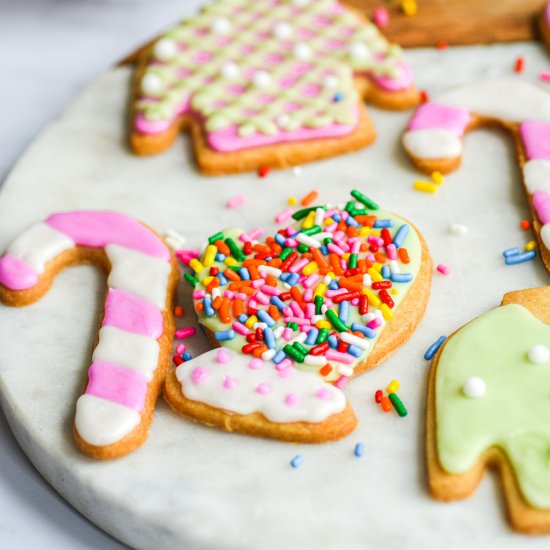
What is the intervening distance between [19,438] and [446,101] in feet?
5.22

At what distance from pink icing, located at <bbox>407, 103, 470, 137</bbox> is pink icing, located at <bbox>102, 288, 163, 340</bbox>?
102cm

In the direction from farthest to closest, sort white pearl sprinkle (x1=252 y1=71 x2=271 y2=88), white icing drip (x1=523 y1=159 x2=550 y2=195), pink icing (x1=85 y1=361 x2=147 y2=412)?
1. white pearl sprinkle (x1=252 y1=71 x2=271 y2=88)
2. white icing drip (x1=523 y1=159 x2=550 y2=195)
3. pink icing (x1=85 y1=361 x2=147 y2=412)

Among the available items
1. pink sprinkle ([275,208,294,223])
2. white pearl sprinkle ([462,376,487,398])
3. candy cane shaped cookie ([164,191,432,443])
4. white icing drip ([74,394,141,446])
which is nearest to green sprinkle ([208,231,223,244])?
candy cane shaped cookie ([164,191,432,443])

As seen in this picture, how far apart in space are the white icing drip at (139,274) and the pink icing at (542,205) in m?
1.00

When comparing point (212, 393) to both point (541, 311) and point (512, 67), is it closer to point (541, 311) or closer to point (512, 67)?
point (541, 311)

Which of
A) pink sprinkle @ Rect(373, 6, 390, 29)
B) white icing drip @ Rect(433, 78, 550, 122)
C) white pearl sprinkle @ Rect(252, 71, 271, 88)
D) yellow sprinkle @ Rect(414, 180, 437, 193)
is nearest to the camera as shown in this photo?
yellow sprinkle @ Rect(414, 180, 437, 193)

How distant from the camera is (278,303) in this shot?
2.26 metres

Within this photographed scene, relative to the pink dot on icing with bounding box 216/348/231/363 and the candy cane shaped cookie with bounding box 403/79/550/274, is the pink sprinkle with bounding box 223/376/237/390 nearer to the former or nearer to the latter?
the pink dot on icing with bounding box 216/348/231/363

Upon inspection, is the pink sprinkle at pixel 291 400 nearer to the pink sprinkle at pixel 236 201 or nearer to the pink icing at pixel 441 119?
the pink sprinkle at pixel 236 201

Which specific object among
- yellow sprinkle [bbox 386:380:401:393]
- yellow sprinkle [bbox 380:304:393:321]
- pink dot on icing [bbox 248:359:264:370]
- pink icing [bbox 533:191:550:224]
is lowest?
yellow sprinkle [bbox 386:380:401:393]

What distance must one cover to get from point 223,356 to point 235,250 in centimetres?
35

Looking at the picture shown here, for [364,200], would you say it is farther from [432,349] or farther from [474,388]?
[474,388]

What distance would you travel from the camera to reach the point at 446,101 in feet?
9.41

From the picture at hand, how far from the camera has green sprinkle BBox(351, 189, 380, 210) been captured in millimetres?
2525
